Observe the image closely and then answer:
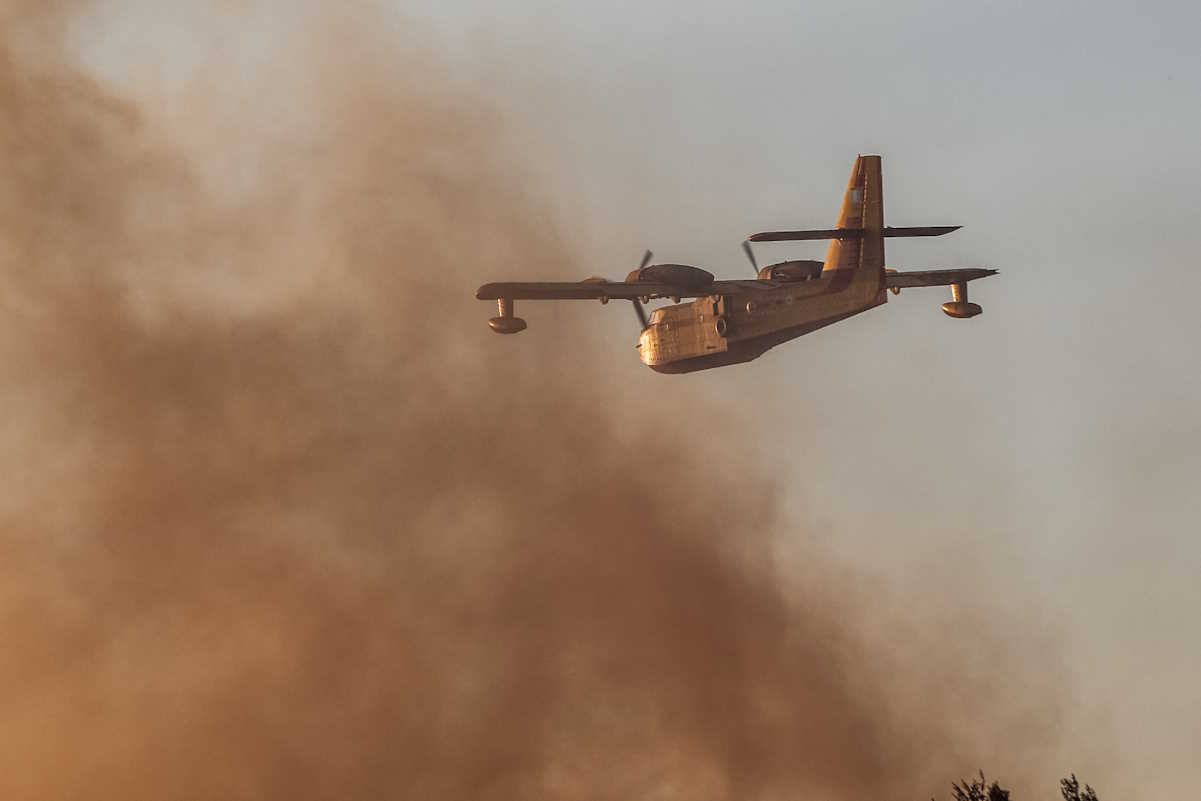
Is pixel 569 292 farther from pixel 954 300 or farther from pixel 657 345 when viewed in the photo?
pixel 954 300

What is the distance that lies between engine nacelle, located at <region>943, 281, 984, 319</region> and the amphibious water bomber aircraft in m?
8.38

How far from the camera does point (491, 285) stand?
91.4 m

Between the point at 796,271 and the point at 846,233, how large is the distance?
13.3ft

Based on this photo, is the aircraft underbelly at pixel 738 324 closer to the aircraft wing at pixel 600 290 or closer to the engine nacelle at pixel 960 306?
the aircraft wing at pixel 600 290

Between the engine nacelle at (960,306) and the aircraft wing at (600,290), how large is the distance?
10.9m

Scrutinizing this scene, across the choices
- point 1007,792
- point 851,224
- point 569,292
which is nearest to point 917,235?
point 851,224

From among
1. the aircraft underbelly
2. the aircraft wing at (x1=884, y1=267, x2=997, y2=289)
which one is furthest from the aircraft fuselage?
the aircraft wing at (x1=884, y1=267, x2=997, y2=289)

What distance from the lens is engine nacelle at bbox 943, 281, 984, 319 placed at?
98.0 metres

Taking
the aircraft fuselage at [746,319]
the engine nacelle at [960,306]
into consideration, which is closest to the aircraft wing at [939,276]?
the engine nacelle at [960,306]

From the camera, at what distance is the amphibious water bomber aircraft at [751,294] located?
8825 centimetres

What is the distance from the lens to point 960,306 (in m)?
98.1

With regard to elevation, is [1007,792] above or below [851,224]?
below

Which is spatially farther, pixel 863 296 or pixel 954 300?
pixel 954 300

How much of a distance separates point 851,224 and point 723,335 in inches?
279
